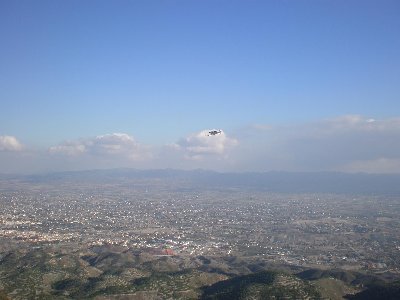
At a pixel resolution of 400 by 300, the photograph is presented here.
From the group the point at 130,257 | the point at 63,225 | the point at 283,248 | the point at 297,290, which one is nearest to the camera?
the point at 297,290

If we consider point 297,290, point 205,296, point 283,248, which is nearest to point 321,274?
point 297,290

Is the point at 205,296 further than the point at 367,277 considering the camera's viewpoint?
No

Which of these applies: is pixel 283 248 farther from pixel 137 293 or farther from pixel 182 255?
pixel 137 293

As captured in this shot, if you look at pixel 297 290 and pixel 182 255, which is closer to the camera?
pixel 297 290

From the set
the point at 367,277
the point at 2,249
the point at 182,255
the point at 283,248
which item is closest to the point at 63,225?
the point at 2,249

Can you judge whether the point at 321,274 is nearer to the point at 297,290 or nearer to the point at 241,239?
the point at 297,290

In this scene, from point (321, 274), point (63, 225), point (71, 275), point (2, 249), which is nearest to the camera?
point (71, 275)

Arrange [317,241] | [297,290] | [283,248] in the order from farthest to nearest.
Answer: [317,241] → [283,248] → [297,290]

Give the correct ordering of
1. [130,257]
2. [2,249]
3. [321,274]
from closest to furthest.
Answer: [321,274], [130,257], [2,249]
